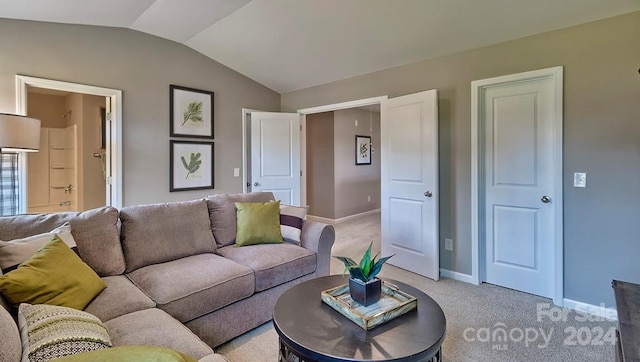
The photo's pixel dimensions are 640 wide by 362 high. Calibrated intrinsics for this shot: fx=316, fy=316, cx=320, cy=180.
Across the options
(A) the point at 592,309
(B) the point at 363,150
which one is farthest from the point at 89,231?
(B) the point at 363,150

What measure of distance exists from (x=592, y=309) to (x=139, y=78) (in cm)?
497

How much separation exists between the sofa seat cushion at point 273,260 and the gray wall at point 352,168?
3815 millimetres

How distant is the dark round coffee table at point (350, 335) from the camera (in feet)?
4.00

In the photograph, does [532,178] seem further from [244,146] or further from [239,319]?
[244,146]

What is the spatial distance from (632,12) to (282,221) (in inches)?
125

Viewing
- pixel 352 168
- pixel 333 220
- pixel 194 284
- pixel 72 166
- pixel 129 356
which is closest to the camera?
pixel 129 356

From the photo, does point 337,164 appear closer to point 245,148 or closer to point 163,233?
point 245,148

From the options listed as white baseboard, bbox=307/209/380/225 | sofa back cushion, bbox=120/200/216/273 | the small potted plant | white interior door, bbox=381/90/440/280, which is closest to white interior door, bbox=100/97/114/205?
sofa back cushion, bbox=120/200/216/273

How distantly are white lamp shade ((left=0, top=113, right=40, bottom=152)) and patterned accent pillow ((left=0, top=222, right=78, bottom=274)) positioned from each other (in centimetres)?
107

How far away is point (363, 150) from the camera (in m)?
7.12

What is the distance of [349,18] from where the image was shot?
3.03 meters

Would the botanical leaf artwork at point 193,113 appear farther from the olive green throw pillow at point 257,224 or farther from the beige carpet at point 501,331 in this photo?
the beige carpet at point 501,331

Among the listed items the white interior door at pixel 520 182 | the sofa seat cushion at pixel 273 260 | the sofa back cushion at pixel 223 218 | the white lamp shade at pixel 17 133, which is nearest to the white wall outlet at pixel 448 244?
the white interior door at pixel 520 182

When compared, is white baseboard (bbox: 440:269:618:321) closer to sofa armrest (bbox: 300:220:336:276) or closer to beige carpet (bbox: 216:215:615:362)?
beige carpet (bbox: 216:215:615:362)
